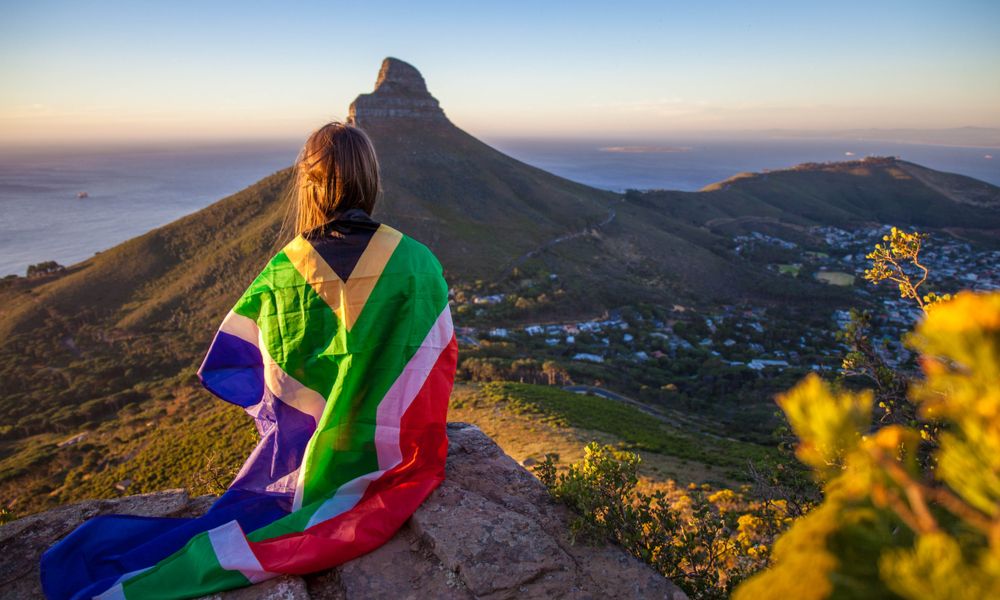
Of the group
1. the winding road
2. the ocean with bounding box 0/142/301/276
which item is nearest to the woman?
the ocean with bounding box 0/142/301/276

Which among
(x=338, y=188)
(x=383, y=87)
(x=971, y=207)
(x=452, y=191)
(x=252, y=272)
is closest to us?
(x=338, y=188)

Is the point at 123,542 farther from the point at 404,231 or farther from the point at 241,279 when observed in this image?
the point at 404,231

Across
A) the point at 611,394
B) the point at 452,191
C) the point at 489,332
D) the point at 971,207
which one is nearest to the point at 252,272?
the point at 489,332

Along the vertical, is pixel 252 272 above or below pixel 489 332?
above

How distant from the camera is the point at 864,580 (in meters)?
0.77

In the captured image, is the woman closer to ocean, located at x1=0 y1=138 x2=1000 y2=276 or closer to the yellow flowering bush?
the yellow flowering bush

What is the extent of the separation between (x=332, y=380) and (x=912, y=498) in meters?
2.48

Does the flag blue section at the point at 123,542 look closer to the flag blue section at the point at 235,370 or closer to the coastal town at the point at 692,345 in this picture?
the flag blue section at the point at 235,370

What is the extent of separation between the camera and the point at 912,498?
2.26ft

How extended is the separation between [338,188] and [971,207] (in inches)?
4289

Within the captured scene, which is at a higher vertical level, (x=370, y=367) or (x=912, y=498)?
(x=912, y=498)

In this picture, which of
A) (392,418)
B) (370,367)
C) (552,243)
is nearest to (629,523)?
(392,418)

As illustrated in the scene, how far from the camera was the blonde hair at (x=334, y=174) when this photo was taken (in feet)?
8.33

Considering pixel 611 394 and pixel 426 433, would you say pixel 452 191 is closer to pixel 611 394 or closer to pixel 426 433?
pixel 611 394
